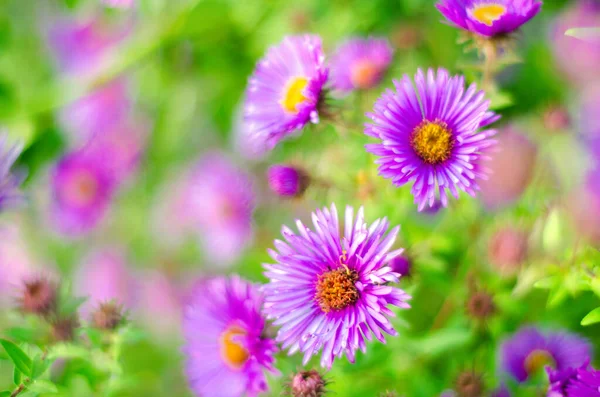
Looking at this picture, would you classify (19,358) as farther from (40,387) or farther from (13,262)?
(13,262)

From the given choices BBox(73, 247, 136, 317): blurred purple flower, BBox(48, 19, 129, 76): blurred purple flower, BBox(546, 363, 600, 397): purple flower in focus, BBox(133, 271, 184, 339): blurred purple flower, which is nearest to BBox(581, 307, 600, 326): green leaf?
BBox(546, 363, 600, 397): purple flower in focus

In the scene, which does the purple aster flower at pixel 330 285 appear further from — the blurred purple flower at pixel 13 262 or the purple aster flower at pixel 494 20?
the blurred purple flower at pixel 13 262

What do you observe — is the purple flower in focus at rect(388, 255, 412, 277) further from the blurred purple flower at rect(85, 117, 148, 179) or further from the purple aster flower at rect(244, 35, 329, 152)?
the blurred purple flower at rect(85, 117, 148, 179)

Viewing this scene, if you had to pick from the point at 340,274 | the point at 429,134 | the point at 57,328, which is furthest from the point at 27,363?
the point at 429,134

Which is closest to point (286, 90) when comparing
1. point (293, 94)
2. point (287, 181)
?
point (293, 94)

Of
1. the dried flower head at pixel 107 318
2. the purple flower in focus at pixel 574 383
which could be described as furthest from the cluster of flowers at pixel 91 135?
the purple flower in focus at pixel 574 383
